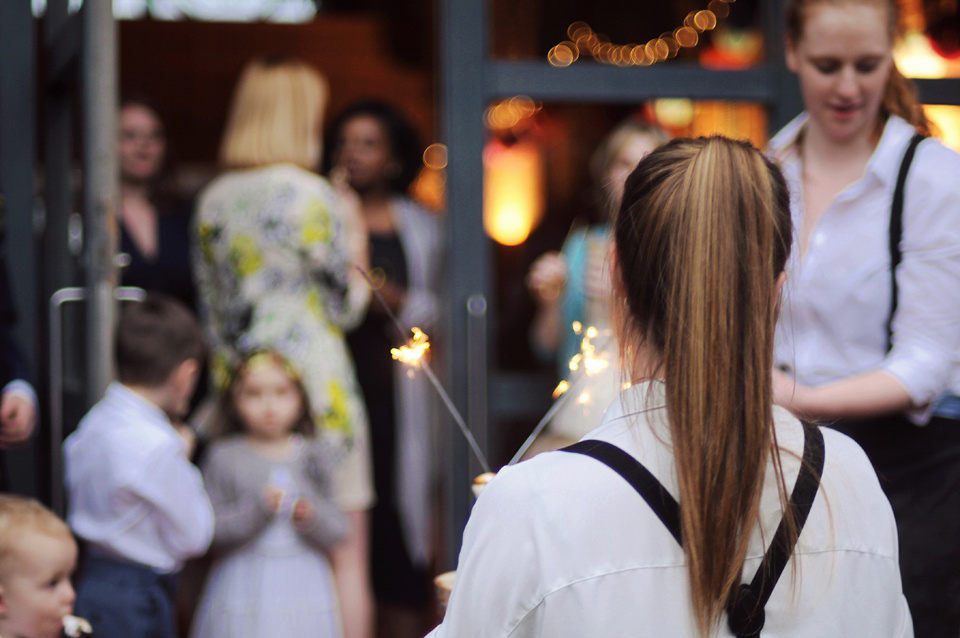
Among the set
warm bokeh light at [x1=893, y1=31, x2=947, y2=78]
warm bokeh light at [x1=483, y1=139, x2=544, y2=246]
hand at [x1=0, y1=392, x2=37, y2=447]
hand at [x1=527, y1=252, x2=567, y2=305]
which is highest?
warm bokeh light at [x1=893, y1=31, x2=947, y2=78]

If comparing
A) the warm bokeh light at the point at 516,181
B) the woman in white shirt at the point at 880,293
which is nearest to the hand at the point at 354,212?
the warm bokeh light at the point at 516,181

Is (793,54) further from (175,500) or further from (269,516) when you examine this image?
(269,516)

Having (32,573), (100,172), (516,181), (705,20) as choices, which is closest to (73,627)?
(32,573)

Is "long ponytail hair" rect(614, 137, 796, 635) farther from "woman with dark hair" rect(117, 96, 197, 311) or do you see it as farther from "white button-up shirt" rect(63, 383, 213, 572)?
"woman with dark hair" rect(117, 96, 197, 311)

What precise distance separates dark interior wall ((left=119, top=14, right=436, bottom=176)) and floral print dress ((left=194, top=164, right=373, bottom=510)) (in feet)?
13.1

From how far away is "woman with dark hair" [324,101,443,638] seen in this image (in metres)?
4.14

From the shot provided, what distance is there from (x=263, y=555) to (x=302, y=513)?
6.8 inches

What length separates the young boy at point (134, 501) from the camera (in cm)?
274

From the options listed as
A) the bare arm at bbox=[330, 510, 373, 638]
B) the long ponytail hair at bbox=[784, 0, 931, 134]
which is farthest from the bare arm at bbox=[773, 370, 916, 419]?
the bare arm at bbox=[330, 510, 373, 638]

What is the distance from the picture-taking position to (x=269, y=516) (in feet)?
10.7

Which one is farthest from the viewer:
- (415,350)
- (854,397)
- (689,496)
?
(854,397)

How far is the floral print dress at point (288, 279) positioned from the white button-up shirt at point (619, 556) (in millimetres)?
2215

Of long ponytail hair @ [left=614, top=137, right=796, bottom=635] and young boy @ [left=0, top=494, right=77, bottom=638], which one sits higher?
long ponytail hair @ [left=614, top=137, right=796, bottom=635]

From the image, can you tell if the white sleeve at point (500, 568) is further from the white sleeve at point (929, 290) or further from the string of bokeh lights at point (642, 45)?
the string of bokeh lights at point (642, 45)
